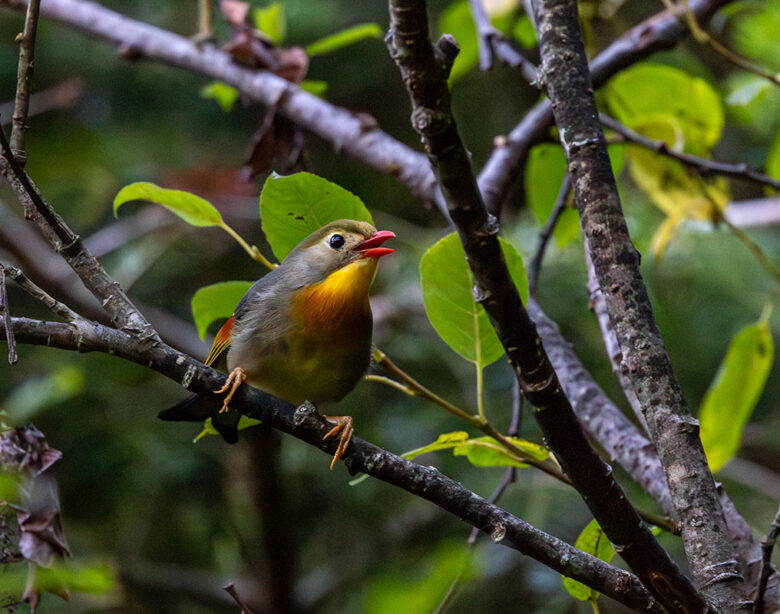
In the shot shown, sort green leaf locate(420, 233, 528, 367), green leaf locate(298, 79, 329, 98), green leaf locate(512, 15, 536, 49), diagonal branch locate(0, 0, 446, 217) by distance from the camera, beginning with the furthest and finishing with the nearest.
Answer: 1. green leaf locate(298, 79, 329, 98)
2. green leaf locate(512, 15, 536, 49)
3. diagonal branch locate(0, 0, 446, 217)
4. green leaf locate(420, 233, 528, 367)

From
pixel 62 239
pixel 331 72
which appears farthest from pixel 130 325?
pixel 331 72

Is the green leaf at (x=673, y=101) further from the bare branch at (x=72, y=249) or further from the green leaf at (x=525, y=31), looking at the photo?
the bare branch at (x=72, y=249)

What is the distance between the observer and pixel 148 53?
3104 millimetres

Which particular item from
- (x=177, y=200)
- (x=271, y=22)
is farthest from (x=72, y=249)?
(x=271, y=22)

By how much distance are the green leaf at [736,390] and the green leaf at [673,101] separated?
0.67 meters

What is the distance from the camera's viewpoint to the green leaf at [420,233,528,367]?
1397 mm

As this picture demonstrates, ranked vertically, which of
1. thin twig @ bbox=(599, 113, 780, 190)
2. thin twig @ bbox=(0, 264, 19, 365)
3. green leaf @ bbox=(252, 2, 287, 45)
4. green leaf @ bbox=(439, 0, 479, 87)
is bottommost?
thin twig @ bbox=(0, 264, 19, 365)

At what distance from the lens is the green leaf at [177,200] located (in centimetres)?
165

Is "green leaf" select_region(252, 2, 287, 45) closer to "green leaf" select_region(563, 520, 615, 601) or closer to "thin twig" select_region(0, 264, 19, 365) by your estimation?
"thin twig" select_region(0, 264, 19, 365)

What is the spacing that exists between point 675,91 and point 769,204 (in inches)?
47.8

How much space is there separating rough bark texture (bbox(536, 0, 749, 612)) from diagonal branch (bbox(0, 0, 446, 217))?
41.8 inches

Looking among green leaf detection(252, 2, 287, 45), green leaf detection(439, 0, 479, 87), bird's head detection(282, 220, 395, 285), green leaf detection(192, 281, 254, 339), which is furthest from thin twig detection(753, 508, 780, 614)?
green leaf detection(252, 2, 287, 45)

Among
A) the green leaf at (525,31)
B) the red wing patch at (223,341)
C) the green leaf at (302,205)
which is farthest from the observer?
the green leaf at (525,31)

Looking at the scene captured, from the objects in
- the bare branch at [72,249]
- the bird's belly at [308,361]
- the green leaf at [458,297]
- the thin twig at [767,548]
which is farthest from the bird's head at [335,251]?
the thin twig at [767,548]
